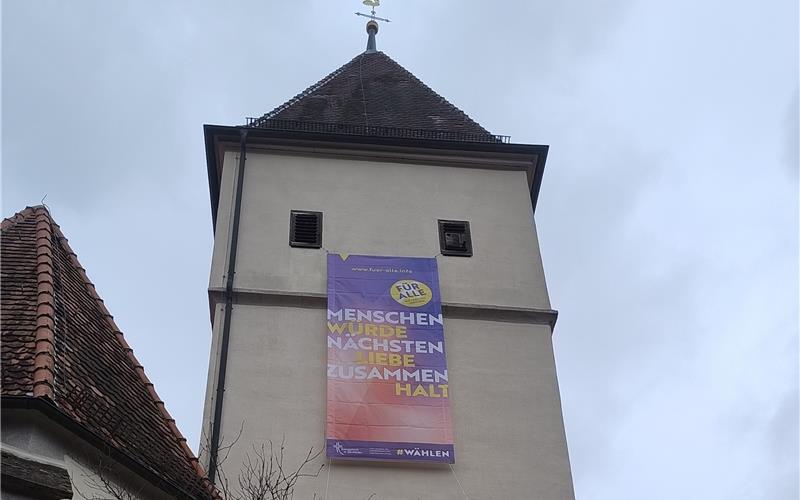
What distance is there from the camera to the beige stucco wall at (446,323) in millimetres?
11102

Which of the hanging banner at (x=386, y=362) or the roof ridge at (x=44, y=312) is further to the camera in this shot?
the hanging banner at (x=386, y=362)

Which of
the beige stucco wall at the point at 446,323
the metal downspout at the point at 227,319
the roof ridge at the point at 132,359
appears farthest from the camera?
the beige stucco wall at the point at 446,323

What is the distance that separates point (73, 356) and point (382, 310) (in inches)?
212

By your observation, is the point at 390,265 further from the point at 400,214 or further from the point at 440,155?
the point at 440,155

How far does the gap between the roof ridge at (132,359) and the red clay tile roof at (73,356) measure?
0.05 ft

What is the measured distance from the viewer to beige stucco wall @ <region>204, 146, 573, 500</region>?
1110cm

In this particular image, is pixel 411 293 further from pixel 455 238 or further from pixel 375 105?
pixel 375 105

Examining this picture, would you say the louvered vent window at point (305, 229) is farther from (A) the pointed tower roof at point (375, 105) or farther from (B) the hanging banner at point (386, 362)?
(A) the pointed tower roof at point (375, 105)

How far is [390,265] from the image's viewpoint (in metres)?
13.1

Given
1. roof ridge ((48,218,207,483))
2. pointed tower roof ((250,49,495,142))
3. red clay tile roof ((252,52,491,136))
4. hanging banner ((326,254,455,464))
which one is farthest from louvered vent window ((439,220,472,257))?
roof ridge ((48,218,207,483))

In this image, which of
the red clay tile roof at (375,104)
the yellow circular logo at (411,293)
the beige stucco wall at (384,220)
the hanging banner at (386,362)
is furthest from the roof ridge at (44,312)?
the red clay tile roof at (375,104)

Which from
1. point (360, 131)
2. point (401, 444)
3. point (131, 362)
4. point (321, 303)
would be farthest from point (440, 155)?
point (131, 362)

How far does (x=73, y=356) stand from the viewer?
761cm

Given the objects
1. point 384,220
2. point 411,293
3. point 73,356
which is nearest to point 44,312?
point 73,356
